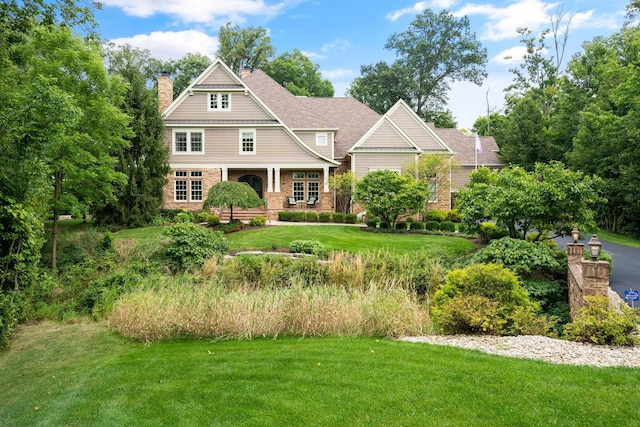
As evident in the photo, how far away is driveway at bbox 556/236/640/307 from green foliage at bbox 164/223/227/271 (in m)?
10.8

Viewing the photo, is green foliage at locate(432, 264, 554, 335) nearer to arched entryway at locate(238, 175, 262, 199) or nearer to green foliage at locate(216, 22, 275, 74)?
arched entryway at locate(238, 175, 262, 199)

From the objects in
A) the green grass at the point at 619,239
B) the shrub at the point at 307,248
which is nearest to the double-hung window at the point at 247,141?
the shrub at the point at 307,248

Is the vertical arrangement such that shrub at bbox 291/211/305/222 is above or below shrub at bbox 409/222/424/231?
above

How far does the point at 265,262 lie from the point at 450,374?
7938mm

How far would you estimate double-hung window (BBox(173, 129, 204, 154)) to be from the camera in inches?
972

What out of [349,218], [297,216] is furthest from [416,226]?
[297,216]

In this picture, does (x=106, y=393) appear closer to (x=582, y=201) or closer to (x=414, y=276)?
(x=414, y=276)

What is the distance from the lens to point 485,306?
6.86 meters

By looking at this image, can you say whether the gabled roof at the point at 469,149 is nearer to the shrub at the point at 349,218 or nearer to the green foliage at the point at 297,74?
the shrub at the point at 349,218

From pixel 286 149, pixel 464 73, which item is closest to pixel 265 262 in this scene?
pixel 286 149

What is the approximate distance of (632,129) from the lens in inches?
Result: 776

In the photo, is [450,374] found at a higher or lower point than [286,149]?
lower

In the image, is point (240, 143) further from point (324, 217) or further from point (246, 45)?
point (246, 45)

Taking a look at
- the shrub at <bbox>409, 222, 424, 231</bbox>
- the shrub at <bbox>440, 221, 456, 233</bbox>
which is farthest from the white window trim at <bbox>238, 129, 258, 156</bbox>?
the shrub at <bbox>440, 221, 456, 233</bbox>
